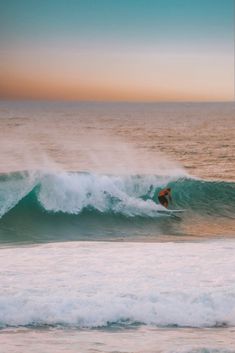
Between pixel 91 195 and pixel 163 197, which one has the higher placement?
pixel 91 195

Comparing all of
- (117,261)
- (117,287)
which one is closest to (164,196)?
(117,261)

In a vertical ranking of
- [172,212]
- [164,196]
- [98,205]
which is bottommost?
[172,212]

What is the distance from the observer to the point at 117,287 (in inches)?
326

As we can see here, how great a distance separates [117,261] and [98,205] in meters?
6.84

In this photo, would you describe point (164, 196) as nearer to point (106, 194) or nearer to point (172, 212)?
point (172, 212)

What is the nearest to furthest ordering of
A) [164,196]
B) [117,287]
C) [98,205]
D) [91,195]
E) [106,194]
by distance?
[117,287] < [98,205] < [164,196] < [91,195] < [106,194]

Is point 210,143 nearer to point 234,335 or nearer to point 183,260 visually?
point 183,260

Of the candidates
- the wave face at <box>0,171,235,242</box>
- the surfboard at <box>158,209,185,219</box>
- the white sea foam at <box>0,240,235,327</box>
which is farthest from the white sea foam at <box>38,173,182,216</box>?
the white sea foam at <box>0,240,235,327</box>

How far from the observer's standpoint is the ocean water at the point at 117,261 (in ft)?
22.7

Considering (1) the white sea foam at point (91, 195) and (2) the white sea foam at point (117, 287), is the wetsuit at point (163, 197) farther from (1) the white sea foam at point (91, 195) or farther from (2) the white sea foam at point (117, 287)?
(2) the white sea foam at point (117, 287)

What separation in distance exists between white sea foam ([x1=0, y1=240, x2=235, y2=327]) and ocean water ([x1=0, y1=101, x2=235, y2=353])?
13 millimetres

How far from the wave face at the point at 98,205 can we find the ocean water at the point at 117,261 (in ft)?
0.09

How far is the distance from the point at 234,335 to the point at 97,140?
30.4 m

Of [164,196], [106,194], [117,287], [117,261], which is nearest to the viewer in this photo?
[117,287]
